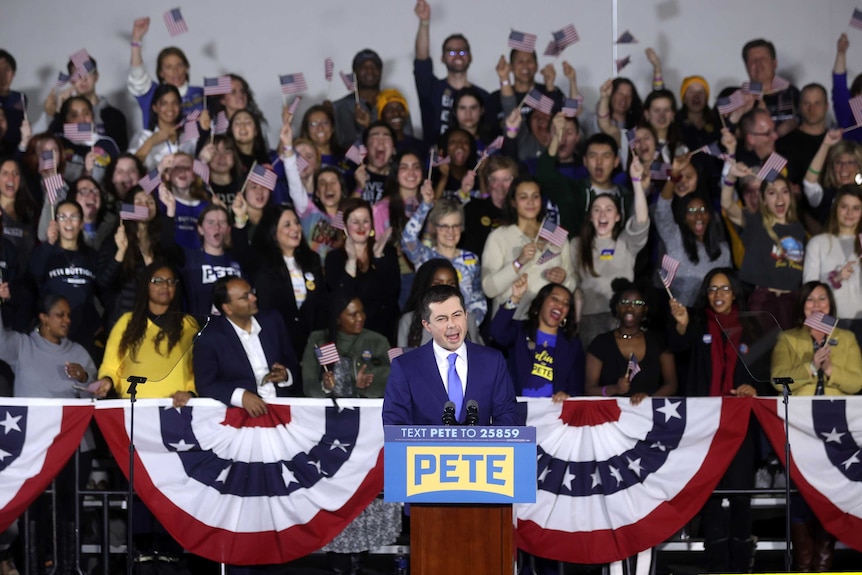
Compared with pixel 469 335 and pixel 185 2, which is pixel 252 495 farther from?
pixel 185 2

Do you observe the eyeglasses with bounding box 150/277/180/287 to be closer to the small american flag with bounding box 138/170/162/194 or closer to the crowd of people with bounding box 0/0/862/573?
the crowd of people with bounding box 0/0/862/573

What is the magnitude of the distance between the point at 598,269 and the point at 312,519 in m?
2.69

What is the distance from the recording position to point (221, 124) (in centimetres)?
932

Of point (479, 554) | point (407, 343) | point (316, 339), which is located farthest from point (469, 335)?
point (479, 554)

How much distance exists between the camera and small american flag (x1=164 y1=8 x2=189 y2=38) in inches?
393

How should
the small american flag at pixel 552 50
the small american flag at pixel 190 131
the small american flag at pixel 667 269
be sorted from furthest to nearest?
the small american flag at pixel 552 50
the small american flag at pixel 190 131
the small american flag at pixel 667 269

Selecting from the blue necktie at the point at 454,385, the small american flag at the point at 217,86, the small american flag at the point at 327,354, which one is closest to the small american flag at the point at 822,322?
the small american flag at the point at 327,354

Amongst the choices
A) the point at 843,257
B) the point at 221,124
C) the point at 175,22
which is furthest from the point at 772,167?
the point at 175,22

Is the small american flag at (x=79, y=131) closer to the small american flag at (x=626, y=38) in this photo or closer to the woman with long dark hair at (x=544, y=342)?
the woman with long dark hair at (x=544, y=342)

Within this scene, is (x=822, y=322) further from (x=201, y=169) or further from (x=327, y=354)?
(x=201, y=169)

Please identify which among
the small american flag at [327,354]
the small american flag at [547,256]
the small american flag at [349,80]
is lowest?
the small american flag at [327,354]

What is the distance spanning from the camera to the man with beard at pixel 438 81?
10.0m

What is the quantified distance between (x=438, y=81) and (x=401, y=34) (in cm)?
115

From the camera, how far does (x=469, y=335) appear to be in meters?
7.70
